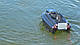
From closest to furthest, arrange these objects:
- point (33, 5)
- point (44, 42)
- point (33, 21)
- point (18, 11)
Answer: point (44, 42) → point (33, 21) → point (18, 11) → point (33, 5)

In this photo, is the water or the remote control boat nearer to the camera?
the water

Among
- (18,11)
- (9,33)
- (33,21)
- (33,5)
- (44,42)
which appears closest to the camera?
(44,42)

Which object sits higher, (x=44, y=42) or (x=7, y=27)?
(x=7, y=27)

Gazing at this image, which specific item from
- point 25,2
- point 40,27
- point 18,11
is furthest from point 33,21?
point 25,2

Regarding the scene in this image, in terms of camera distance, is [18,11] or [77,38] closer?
[77,38]

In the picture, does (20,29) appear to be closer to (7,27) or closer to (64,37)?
(7,27)

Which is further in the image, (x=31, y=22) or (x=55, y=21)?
(x=31, y=22)

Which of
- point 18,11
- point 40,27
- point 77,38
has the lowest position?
point 77,38

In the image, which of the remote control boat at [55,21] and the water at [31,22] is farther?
the remote control boat at [55,21]
